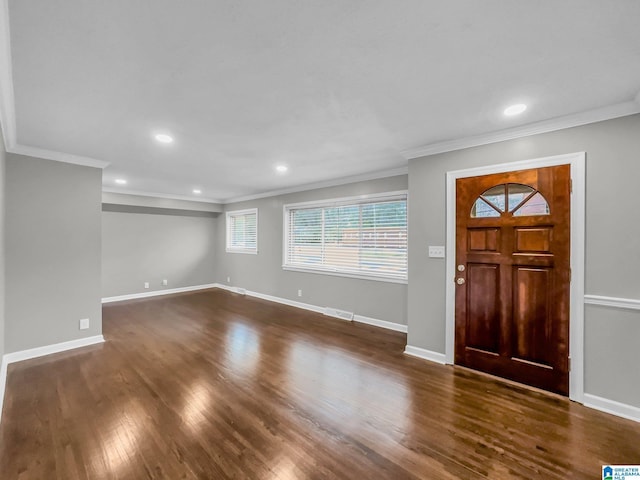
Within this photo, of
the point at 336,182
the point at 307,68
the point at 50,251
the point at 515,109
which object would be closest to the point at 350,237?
the point at 336,182

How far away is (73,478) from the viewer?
152cm

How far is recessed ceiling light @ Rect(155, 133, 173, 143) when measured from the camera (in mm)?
2697

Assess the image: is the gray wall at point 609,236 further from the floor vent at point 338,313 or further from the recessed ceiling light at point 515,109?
the floor vent at point 338,313

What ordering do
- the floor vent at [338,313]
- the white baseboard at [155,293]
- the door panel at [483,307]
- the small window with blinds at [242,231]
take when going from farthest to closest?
1. the small window with blinds at [242,231]
2. the white baseboard at [155,293]
3. the floor vent at [338,313]
4. the door panel at [483,307]

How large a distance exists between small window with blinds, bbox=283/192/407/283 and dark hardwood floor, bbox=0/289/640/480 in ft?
4.68

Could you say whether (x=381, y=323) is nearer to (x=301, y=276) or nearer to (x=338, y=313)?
(x=338, y=313)

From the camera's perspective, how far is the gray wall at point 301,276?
417cm

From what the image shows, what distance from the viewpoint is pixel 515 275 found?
256cm

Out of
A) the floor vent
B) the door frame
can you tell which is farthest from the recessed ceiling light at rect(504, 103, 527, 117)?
the floor vent

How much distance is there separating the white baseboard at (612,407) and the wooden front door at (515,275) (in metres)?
0.16

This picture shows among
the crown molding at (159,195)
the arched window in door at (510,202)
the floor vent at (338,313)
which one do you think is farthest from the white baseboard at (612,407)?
the crown molding at (159,195)

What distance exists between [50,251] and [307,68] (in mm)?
3797

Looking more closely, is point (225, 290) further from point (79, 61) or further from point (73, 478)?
point (79, 61)

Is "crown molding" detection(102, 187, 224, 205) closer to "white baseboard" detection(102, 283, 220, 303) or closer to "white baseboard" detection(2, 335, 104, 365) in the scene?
"white baseboard" detection(102, 283, 220, 303)
